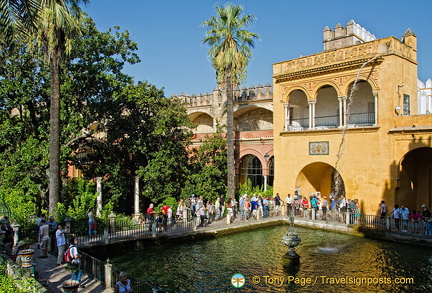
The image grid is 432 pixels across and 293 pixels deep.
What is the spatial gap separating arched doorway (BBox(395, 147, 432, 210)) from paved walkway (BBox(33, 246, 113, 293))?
16.1 metres

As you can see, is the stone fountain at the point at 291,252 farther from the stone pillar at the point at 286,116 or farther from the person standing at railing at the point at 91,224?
the stone pillar at the point at 286,116

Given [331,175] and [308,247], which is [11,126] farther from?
[331,175]

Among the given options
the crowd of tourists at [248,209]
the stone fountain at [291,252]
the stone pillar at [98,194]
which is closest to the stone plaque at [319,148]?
the crowd of tourists at [248,209]

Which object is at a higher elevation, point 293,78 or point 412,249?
point 293,78

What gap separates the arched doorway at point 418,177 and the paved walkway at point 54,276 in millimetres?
16127

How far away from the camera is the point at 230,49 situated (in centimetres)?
2138

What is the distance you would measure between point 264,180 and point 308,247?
442 inches

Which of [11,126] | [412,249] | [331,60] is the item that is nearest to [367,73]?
[331,60]

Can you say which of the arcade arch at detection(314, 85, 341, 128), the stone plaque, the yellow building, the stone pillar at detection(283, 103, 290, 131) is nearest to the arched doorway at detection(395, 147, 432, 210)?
the yellow building

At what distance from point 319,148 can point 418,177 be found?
5.37m

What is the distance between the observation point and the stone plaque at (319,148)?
69.1 feet

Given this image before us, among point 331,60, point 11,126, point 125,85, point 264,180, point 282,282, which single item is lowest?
point 282,282

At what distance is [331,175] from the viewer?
951 inches

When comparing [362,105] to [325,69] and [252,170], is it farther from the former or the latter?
[252,170]
